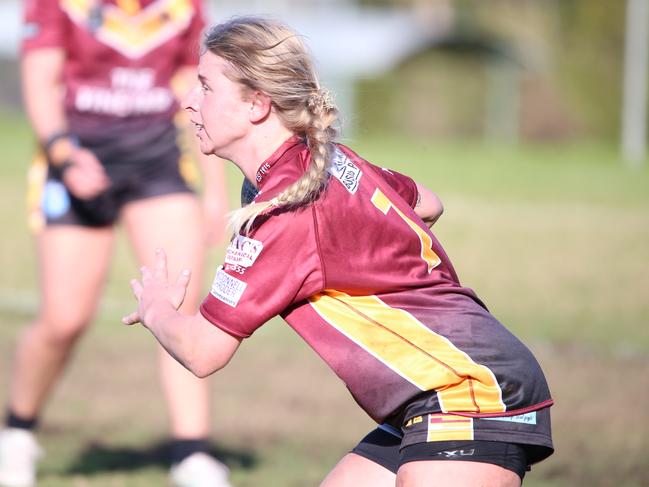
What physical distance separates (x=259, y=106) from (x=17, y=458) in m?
2.86

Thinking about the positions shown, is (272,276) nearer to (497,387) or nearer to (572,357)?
(497,387)

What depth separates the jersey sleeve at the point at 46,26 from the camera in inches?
209

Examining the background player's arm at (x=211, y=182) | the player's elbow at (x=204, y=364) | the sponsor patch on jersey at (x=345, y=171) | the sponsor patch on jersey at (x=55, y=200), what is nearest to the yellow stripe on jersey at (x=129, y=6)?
the background player's arm at (x=211, y=182)

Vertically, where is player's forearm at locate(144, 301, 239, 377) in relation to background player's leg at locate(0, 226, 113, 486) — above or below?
above

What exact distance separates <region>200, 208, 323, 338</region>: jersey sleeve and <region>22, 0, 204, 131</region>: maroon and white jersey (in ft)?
8.28

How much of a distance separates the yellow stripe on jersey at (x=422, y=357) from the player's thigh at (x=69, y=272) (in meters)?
2.52

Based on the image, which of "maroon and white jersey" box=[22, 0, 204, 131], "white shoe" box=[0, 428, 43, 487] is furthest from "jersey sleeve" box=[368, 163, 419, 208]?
"white shoe" box=[0, 428, 43, 487]

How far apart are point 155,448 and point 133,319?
2.98 m

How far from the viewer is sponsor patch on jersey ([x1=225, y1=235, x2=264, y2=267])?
300cm

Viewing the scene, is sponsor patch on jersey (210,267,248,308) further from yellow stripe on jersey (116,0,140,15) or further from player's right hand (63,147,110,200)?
yellow stripe on jersey (116,0,140,15)

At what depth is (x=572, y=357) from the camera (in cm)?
828

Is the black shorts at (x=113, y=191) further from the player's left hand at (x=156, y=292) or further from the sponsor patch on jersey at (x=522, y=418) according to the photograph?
the sponsor patch on jersey at (x=522, y=418)

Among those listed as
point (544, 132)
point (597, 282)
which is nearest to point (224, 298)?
point (597, 282)

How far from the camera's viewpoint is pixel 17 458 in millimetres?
5352
